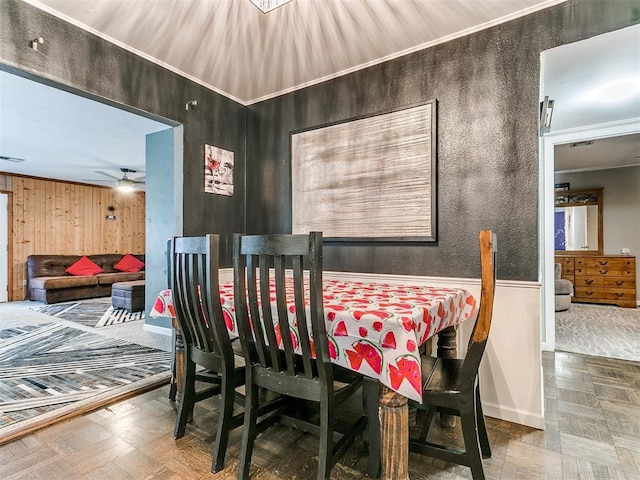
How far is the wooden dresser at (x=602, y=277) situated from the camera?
562cm

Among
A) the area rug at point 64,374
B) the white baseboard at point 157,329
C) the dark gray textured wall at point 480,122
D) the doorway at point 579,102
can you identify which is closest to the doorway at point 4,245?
the area rug at point 64,374

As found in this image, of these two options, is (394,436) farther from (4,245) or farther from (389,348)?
(4,245)

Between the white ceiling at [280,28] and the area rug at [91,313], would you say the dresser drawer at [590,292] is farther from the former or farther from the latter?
the area rug at [91,313]

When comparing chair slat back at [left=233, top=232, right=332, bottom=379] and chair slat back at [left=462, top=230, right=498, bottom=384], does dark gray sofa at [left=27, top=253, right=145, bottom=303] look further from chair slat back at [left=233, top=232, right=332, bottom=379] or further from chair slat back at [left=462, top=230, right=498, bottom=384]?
chair slat back at [left=462, top=230, right=498, bottom=384]

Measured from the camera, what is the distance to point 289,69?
2.77 meters

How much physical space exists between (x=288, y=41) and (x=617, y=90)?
287 cm

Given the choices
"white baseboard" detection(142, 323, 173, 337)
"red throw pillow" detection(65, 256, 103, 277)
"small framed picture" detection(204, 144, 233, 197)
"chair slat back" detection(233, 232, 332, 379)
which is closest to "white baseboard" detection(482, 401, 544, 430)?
"chair slat back" detection(233, 232, 332, 379)

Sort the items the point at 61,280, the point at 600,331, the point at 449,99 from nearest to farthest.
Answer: the point at 449,99 → the point at 600,331 → the point at 61,280

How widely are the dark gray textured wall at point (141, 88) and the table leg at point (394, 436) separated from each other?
83.9 inches

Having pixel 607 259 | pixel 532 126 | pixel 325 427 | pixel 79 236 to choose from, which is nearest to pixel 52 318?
pixel 79 236

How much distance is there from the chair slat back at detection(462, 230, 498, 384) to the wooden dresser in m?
5.97

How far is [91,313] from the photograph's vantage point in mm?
5281

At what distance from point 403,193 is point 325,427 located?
1642 millimetres

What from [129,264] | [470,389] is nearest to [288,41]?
[470,389]
